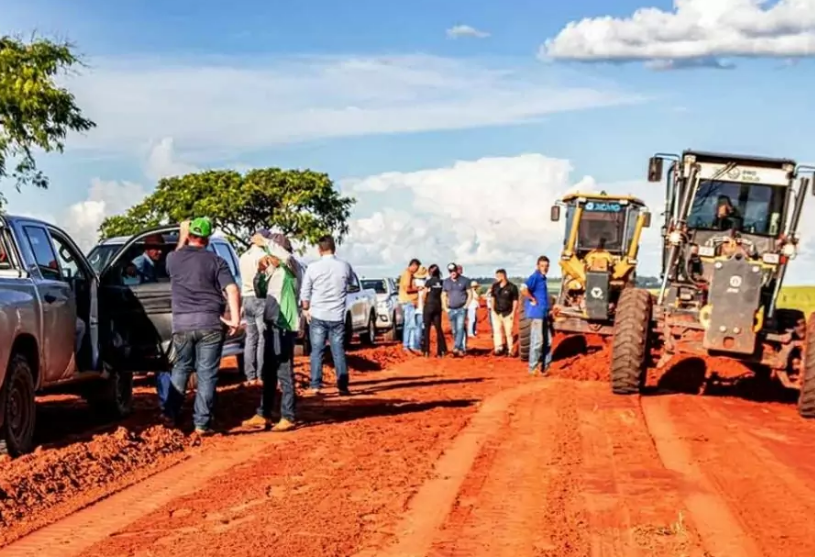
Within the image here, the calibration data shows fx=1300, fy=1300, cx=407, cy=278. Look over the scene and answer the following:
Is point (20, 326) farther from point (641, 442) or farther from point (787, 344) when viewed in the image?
point (787, 344)

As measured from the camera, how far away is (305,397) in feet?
51.5

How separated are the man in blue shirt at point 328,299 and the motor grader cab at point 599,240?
896 centimetres

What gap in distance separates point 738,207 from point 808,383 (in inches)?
131

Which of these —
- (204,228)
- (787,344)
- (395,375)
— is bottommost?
(395,375)

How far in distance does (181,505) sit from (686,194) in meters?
11.2

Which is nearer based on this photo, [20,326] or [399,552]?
[399,552]

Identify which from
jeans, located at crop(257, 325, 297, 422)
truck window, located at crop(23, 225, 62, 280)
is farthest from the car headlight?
truck window, located at crop(23, 225, 62, 280)

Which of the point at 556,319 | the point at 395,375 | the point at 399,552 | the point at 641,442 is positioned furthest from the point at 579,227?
the point at 399,552

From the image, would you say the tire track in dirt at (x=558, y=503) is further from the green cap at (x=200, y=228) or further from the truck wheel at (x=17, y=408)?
the truck wheel at (x=17, y=408)

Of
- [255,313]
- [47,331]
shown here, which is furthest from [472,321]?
[47,331]

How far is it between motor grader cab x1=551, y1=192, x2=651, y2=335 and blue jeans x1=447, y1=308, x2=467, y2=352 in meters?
2.02

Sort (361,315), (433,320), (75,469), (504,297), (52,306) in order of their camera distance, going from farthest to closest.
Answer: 1. (361,315)
2. (504,297)
3. (433,320)
4. (52,306)
5. (75,469)

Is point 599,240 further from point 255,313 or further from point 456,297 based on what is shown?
point 255,313

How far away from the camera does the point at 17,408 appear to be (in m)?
10.2
